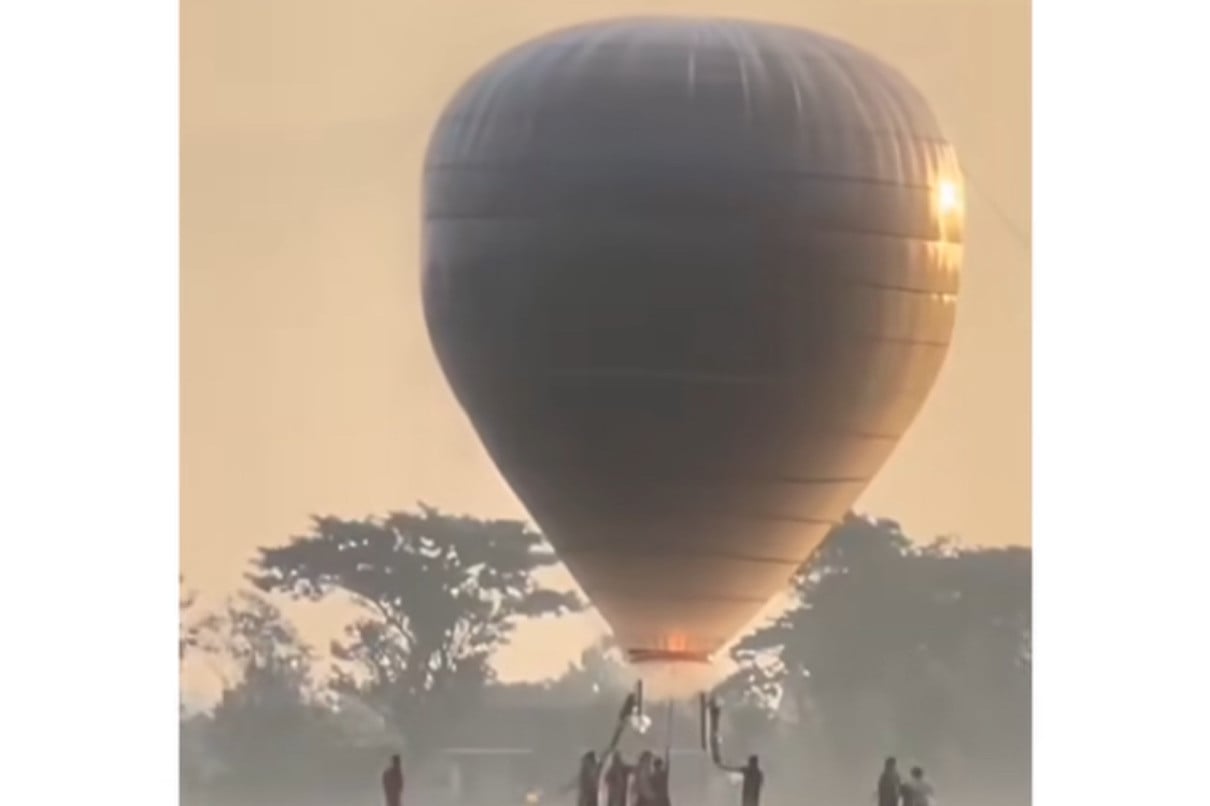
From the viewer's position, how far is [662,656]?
2.48 metres

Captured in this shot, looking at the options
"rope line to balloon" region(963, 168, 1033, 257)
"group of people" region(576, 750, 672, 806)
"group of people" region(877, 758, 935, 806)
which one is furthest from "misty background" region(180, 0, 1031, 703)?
"group of people" region(877, 758, 935, 806)

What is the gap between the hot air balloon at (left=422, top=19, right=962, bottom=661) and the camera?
95.8 inches

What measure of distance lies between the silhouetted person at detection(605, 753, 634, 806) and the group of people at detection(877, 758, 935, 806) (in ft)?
1.08

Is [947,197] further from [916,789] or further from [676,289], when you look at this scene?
[916,789]

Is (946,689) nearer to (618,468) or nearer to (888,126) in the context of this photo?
(618,468)

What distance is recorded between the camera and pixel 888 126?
2.46 m

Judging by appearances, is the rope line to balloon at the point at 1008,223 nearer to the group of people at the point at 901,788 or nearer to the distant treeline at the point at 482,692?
the distant treeline at the point at 482,692

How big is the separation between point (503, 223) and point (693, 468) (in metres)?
0.40

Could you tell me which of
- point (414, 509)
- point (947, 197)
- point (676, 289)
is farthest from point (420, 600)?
point (947, 197)

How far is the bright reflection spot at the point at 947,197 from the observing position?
8.18 ft

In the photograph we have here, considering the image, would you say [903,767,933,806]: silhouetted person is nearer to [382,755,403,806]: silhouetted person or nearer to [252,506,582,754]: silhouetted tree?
[252,506,582,754]: silhouetted tree

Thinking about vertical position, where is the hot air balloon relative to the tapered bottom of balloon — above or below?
above
